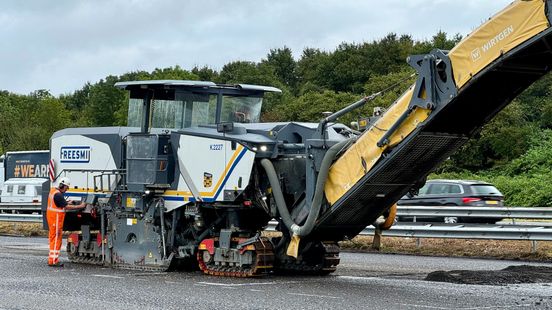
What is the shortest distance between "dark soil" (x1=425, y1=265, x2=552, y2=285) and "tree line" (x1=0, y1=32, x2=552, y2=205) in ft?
54.9

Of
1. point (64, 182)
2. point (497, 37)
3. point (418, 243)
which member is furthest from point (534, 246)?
point (64, 182)

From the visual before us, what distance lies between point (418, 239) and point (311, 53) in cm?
5941

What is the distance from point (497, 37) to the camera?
11781 mm

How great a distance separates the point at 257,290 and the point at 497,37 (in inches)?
190

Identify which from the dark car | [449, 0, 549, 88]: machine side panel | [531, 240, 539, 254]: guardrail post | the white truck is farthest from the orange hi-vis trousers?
the white truck

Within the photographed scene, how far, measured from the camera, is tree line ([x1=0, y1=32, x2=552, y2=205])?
46062mm

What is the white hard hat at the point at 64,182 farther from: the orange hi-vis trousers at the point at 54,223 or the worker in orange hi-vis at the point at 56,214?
the orange hi-vis trousers at the point at 54,223

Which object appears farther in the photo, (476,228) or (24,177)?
(24,177)

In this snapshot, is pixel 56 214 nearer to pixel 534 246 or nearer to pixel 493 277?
pixel 493 277

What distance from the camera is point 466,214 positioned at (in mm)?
21984

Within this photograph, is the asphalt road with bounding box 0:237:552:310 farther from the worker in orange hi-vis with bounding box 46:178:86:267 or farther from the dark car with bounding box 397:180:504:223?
the dark car with bounding box 397:180:504:223

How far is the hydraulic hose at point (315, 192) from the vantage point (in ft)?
47.2

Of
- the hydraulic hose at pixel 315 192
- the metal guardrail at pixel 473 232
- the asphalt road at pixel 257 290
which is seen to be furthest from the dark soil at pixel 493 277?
the metal guardrail at pixel 473 232

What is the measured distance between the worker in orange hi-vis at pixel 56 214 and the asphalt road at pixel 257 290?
1.11 feet
